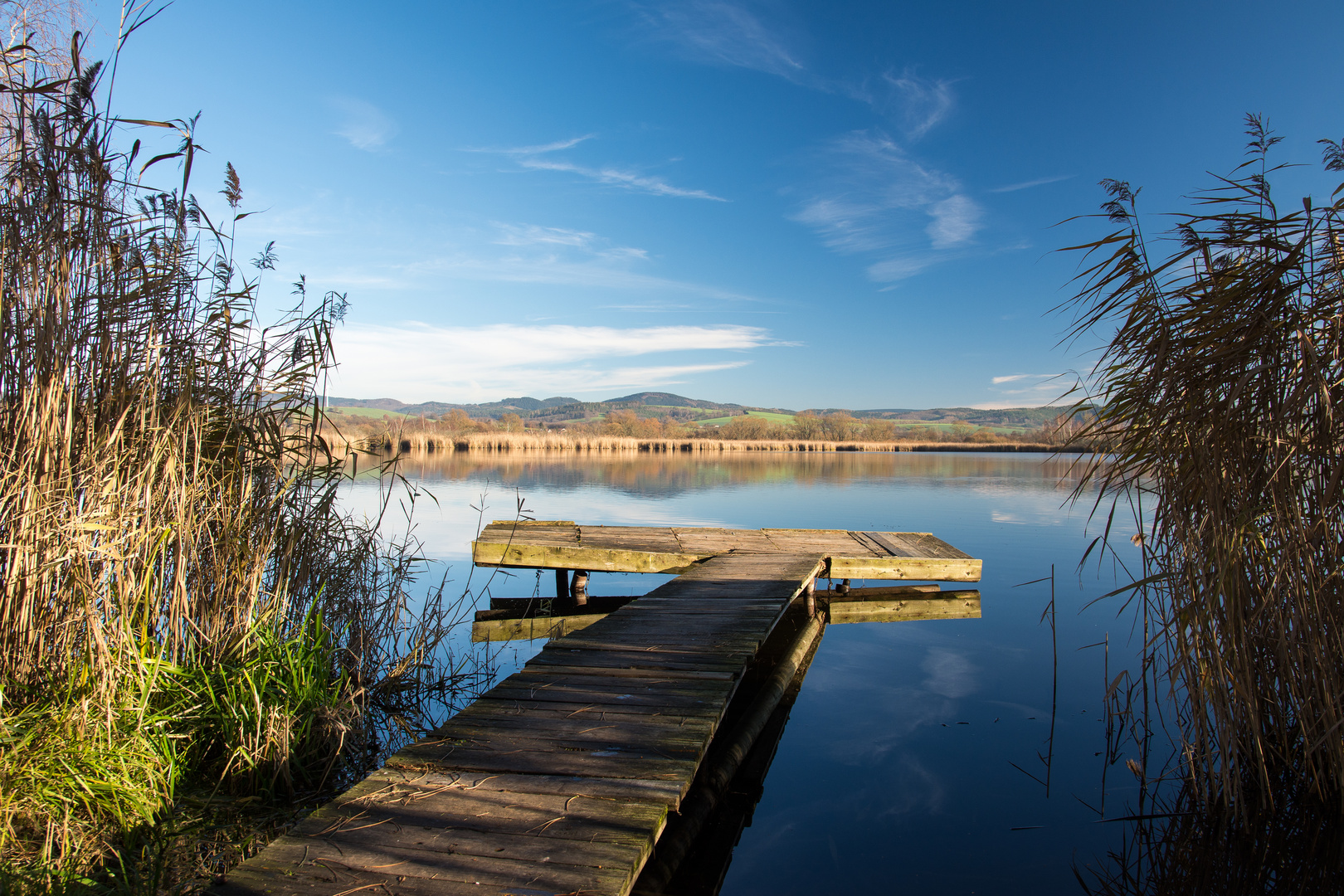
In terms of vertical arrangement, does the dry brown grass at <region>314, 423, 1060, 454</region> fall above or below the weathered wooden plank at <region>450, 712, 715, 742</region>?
above

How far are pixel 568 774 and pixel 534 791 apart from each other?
0.56ft

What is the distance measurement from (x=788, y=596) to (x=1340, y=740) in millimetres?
3547

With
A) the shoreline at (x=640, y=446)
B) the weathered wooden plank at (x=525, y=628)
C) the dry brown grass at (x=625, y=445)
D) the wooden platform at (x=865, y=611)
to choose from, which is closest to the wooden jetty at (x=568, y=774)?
the weathered wooden plank at (x=525, y=628)

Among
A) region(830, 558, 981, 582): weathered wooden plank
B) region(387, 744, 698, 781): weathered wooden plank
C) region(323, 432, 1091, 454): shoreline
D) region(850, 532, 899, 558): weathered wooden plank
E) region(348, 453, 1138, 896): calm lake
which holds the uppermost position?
region(323, 432, 1091, 454): shoreline

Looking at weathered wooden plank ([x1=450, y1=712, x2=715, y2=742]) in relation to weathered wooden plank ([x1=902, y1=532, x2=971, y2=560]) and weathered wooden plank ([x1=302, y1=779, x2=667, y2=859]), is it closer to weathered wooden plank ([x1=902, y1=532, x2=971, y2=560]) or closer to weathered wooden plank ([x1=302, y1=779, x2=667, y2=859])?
weathered wooden plank ([x1=302, y1=779, x2=667, y2=859])

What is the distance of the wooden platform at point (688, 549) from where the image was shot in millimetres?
7324

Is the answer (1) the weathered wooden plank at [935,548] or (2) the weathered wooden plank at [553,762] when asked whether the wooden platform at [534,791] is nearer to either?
(2) the weathered wooden plank at [553,762]

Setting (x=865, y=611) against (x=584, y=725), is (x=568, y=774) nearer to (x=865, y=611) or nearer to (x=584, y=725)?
(x=584, y=725)

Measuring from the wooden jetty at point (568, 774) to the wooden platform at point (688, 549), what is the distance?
169 centimetres

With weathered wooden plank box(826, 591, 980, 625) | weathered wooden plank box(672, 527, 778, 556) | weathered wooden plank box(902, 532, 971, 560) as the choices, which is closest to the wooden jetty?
weathered wooden plank box(672, 527, 778, 556)

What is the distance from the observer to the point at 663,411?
414ft

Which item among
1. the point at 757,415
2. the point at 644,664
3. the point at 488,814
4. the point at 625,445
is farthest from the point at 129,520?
the point at 757,415

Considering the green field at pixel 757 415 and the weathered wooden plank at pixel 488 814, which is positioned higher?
the green field at pixel 757 415

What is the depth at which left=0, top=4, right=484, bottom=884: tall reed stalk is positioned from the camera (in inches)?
104
